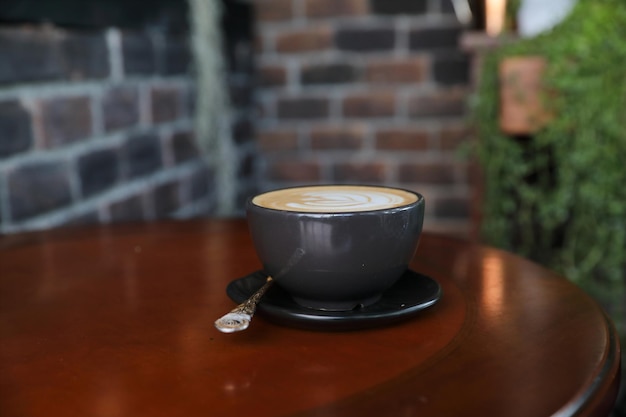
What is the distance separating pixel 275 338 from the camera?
0.50 m

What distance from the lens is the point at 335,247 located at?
51cm

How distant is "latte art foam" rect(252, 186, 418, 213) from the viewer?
55 centimetres

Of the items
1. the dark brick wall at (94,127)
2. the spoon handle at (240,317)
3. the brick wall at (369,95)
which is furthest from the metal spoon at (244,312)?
the brick wall at (369,95)

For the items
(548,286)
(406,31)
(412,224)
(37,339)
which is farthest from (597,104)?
(37,339)

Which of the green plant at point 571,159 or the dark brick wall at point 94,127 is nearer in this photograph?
the dark brick wall at point 94,127

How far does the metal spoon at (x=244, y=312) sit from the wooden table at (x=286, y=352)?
1 centimetres

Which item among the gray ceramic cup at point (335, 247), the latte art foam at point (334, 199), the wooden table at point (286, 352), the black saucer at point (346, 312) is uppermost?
the latte art foam at point (334, 199)

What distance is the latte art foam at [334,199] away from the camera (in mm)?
551

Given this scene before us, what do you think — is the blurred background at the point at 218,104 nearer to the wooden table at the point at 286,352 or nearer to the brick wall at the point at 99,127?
the brick wall at the point at 99,127

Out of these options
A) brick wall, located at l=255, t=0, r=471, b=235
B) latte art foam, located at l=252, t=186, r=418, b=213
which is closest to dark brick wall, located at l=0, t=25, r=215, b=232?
brick wall, located at l=255, t=0, r=471, b=235

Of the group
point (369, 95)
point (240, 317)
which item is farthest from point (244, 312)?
point (369, 95)

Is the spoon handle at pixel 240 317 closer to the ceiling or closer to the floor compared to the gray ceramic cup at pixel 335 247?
closer to the floor

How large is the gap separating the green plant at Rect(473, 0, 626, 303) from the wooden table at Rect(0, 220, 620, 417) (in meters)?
0.85

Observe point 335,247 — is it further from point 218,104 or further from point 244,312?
point 218,104
